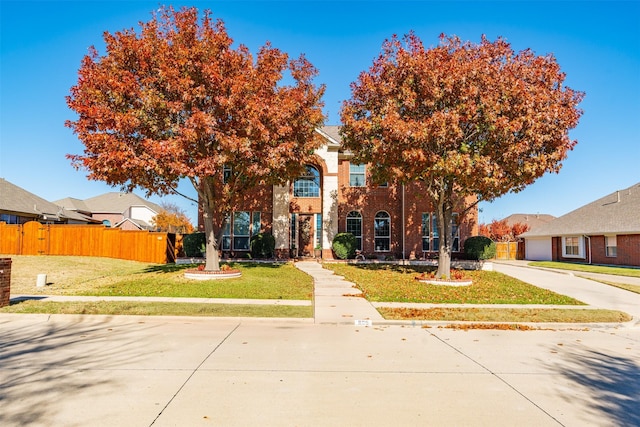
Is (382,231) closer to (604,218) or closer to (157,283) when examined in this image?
(157,283)

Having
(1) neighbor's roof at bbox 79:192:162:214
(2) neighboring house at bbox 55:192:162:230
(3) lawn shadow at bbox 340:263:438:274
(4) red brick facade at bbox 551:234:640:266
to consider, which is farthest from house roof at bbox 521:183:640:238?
(1) neighbor's roof at bbox 79:192:162:214

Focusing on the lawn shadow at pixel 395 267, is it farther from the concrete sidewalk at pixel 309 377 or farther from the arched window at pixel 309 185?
the concrete sidewalk at pixel 309 377

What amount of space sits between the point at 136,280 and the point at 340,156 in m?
14.0

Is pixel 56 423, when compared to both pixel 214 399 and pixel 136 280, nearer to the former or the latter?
pixel 214 399

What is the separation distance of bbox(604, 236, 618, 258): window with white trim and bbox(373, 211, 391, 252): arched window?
16.2 metres

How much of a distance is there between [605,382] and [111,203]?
5854cm

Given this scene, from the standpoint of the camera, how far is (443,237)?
16703 mm

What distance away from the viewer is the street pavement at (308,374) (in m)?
4.40

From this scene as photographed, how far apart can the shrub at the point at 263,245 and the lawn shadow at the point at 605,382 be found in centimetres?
1729

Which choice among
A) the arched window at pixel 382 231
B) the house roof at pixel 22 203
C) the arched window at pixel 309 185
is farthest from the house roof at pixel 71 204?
the arched window at pixel 382 231

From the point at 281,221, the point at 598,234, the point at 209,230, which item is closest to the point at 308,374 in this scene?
the point at 209,230

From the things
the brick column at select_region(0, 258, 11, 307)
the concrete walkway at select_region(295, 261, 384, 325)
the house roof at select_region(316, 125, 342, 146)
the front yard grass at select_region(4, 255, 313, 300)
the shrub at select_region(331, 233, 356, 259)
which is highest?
the house roof at select_region(316, 125, 342, 146)

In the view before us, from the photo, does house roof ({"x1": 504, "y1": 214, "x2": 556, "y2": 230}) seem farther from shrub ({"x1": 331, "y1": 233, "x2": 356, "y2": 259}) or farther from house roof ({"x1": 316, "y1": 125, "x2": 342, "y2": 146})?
shrub ({"x1": 331, "y1": 233, "x2": 356, "y2": 259})

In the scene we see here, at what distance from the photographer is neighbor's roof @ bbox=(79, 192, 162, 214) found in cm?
5341
